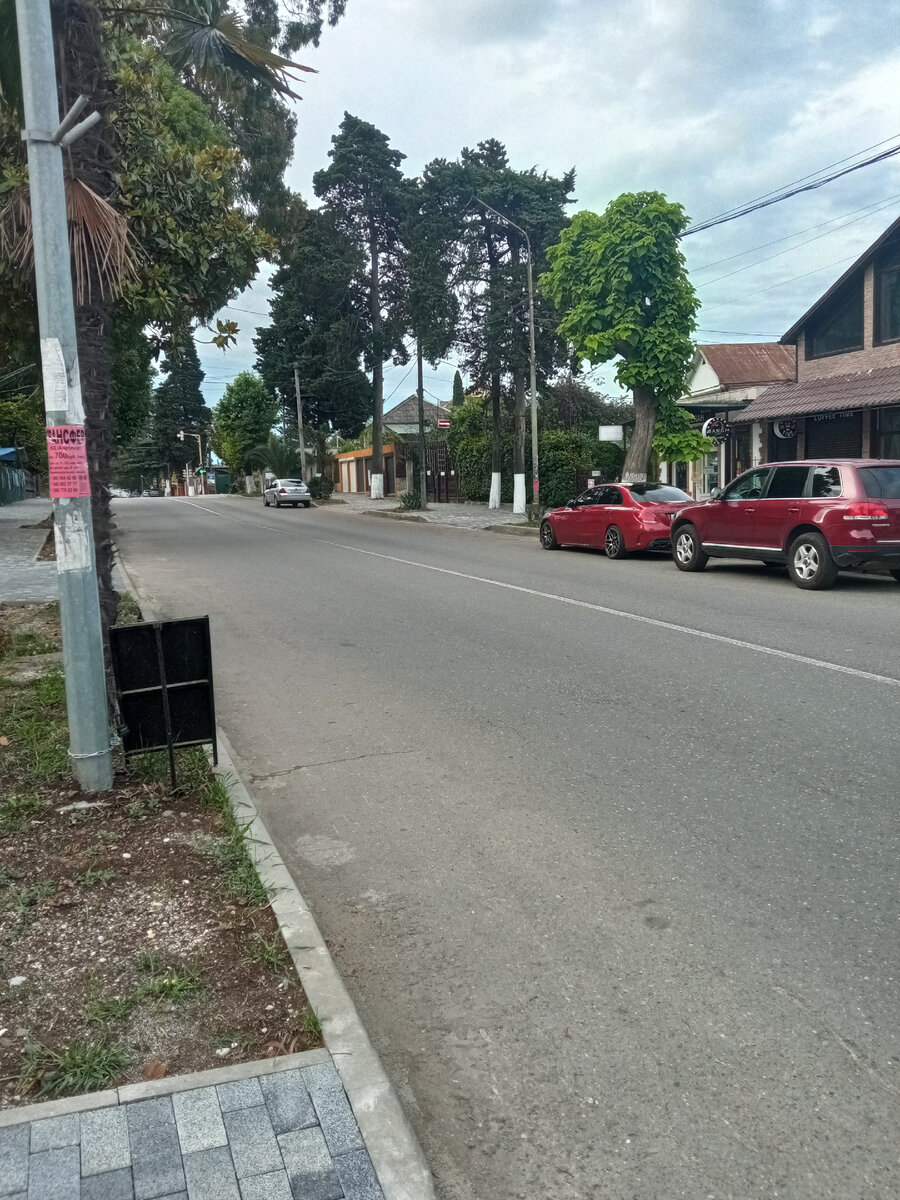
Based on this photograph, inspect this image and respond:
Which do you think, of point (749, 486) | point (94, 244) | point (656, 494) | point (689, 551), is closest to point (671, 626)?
point (749, 486)

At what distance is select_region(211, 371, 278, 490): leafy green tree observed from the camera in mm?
73312

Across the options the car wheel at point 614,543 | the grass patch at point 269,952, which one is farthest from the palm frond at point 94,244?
the car wheel at point 614,543

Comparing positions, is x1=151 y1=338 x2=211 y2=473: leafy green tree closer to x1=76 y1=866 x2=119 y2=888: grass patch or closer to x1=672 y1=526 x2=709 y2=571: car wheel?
x1=672 y1=526 x2=709 y2=571: car wheel

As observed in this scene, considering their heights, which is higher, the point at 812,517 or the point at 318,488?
the point at 318,488

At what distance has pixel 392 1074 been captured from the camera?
2908mm

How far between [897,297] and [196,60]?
19.4m

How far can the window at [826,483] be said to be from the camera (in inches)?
497

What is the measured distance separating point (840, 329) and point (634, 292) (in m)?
5.77

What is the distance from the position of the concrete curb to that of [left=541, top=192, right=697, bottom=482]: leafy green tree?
19.7 meters

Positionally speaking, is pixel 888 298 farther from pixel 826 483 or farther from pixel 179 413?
pixel 179 413

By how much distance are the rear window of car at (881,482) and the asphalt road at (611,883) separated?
346cm

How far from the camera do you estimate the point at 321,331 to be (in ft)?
151

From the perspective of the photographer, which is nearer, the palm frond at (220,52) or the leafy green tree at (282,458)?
the palm frond at (220,52)

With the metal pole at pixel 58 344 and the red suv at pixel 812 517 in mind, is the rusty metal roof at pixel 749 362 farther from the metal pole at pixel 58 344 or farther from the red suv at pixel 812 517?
the metal pole at pixel 58 344
